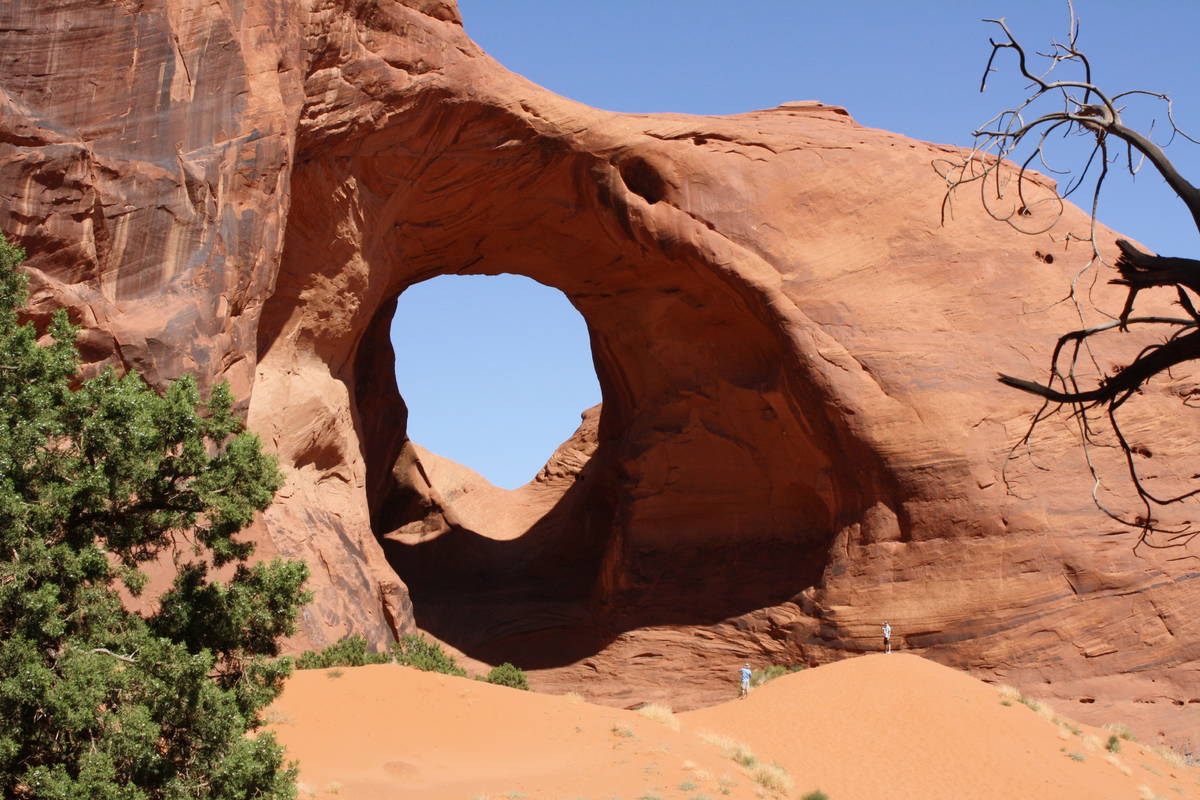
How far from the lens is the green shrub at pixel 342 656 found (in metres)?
17.2

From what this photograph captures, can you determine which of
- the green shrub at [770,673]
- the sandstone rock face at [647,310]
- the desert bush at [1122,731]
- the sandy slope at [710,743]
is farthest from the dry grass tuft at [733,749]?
the desert bush at [1122,731]

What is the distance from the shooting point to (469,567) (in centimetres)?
3053

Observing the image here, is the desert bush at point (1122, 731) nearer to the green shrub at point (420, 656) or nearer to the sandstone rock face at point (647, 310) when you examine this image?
the sandstone rock face at point (647, 310)

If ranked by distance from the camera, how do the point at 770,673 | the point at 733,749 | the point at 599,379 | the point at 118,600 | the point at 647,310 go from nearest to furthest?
the point at 118,600 < the point at 733,749 < the point at 770,673 < the point at 647,310 < the point at 599,379

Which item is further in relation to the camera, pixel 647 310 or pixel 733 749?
pixel 647 310

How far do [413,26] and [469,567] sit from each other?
14372mm

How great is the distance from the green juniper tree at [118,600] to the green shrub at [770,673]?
11.4 metres

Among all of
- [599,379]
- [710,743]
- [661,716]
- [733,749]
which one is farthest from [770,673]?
[599,379]

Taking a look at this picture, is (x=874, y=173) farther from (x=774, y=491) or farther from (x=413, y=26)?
(x=413, y=26)

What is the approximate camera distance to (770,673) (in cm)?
2070

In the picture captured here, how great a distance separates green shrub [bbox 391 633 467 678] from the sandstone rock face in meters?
0.41

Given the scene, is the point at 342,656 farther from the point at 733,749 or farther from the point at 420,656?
the point at 733,749

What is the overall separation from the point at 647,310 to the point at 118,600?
15.6m

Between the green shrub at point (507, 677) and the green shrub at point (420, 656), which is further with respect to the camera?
the green shrub at point (507, 677)
